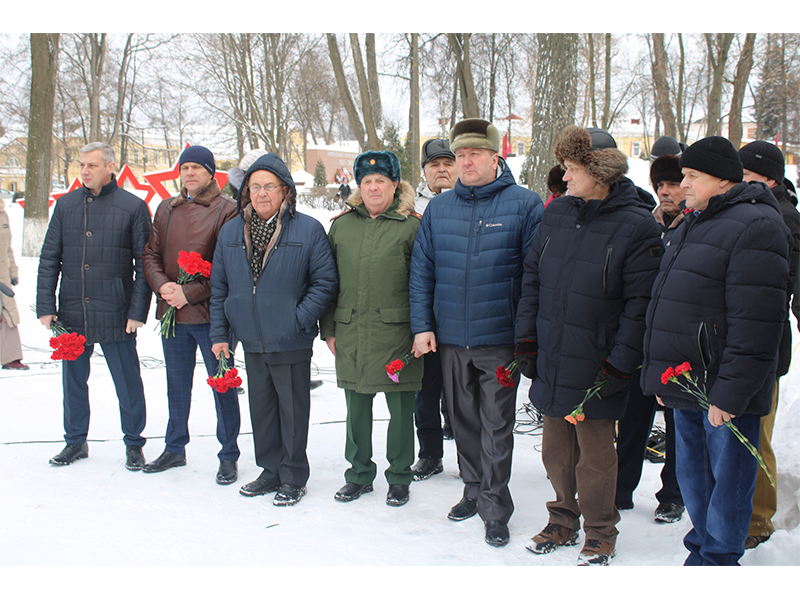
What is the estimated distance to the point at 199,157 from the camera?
3.90m

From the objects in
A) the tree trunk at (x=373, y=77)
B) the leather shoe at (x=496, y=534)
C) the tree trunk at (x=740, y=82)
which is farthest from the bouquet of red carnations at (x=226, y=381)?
the tree trunk at (x=740, y=82)

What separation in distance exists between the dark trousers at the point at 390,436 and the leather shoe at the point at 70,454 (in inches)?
75.9

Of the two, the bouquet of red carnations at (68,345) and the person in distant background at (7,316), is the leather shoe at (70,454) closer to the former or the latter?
the bouquet of red carnations at (68,345)

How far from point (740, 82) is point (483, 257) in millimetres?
13154

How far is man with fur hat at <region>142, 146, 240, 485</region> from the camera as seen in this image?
3.84m

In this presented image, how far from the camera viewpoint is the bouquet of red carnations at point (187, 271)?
145 inches

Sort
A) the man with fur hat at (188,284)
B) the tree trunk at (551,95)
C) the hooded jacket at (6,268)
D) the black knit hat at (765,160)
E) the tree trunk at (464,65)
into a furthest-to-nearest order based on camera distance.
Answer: the tree trunk at (464,65), the tree trunk at (551,95), the hooded jacket at (6,268), the man with fur hat at (188,284), the black knit hat at (765,160)

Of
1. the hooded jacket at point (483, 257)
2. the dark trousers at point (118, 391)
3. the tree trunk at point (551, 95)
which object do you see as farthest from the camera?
the tree trunk at point (551, 95)

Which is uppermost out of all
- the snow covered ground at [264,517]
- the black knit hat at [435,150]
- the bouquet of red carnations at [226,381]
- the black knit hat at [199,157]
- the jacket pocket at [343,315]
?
the black knit hat at [435,150]

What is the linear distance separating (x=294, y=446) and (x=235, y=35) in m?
20.3

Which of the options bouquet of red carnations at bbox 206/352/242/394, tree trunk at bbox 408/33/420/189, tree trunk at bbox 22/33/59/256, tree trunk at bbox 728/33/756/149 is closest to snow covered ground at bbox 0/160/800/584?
bouquet of red carnations at bbox 206/352/242/394

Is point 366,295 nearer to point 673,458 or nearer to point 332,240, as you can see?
point 332,240

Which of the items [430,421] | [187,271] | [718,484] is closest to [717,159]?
[718,484]
